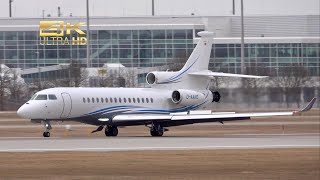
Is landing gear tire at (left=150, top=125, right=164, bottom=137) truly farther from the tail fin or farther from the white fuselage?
the tail fin

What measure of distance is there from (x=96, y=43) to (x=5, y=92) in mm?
39490

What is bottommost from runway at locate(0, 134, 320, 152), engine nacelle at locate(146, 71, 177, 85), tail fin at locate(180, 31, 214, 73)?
runway at locate(0, 134, 320, 152)

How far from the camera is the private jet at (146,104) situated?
6512 cm

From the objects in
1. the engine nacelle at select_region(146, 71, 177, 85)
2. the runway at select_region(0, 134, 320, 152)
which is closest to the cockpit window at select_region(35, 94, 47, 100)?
the runway at select_region(0, 134, 320, 152)

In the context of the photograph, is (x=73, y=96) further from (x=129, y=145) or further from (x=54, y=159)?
(x=54, y=159)

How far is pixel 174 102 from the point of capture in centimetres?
7038

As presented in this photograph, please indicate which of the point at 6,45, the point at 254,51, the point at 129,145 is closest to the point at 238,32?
the point at 254,51

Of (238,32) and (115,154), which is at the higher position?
(238,32)

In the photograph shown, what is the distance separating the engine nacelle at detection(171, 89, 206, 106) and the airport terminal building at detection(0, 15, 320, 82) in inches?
2907

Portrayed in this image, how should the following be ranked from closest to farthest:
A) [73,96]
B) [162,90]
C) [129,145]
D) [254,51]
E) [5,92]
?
[129,145] → [73,96] → [162,90] → [5,92] → [254,51]

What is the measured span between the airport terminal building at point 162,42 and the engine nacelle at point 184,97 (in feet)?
242

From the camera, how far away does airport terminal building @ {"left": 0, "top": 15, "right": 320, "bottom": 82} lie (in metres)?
148

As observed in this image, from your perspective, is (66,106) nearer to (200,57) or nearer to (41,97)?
(41,97)

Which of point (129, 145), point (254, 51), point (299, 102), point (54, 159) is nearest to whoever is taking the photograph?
point (54, 159)
